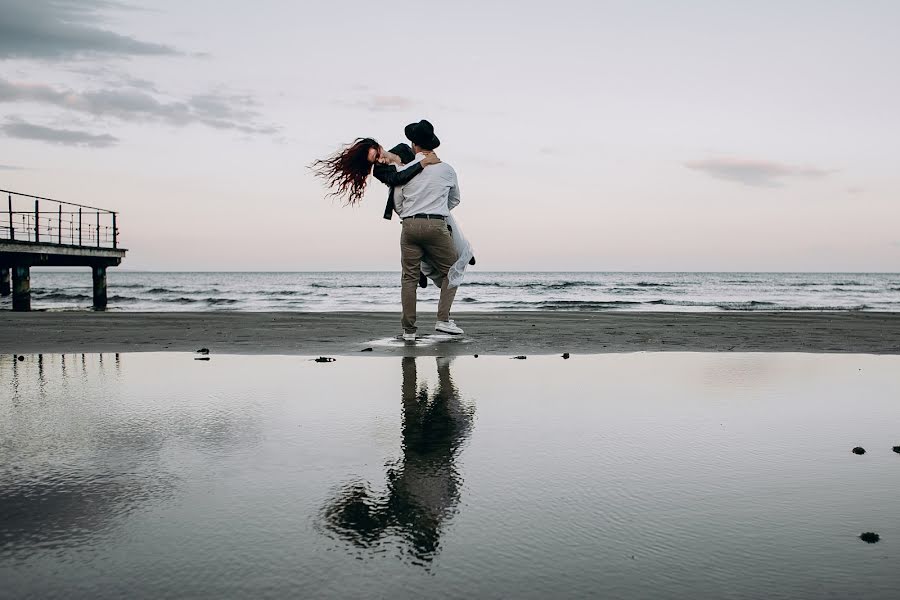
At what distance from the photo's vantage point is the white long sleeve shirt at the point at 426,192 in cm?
770

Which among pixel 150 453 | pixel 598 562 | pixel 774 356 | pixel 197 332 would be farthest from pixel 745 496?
pixel 197 332

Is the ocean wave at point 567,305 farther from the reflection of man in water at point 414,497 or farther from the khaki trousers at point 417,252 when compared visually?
the reflection of man in water at point 414,497

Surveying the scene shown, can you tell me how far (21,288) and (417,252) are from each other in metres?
18.7

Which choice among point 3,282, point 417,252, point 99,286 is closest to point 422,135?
point 417,252

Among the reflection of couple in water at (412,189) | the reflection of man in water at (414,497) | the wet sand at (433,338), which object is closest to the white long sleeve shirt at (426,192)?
the reflection of couple in water at (412,189)

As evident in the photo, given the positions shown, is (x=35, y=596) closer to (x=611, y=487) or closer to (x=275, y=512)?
(x=275, y=512)

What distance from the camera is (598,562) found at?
173 cm

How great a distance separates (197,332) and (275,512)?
24.5 ft

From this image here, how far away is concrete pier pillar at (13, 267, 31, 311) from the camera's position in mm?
22062

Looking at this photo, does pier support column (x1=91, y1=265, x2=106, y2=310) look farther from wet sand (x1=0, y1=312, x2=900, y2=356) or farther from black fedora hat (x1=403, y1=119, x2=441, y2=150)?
black fedora hat (x1=403, y1=119, x2=441, y2=150)

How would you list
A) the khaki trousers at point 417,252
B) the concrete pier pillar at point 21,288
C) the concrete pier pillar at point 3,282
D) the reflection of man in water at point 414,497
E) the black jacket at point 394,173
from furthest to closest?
the concrete pier pillar at point 3,282
the concrete pier pillar at point 21,288
the khaki trousers at point 417,252
the black jacket at point 394,173
the reflection of man in water at point 414,497

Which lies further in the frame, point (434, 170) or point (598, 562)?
point (434, 170)

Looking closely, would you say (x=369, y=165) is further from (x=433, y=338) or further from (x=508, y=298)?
(x=508, y=298)

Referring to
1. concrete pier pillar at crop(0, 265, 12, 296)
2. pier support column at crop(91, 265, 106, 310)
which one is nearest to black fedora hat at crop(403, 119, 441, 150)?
pier support column at crop(91, 265, 106, 310)
